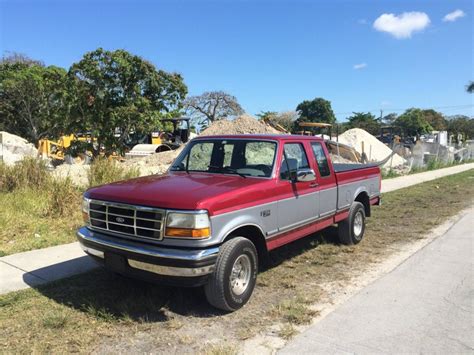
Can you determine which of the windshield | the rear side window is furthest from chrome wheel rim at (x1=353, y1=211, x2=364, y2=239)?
the windshield

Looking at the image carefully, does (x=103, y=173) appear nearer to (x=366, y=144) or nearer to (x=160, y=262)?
(x=160, y=262)

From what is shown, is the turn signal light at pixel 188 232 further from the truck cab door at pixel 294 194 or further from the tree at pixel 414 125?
the tree at pixel 414 125

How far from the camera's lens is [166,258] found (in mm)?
4188

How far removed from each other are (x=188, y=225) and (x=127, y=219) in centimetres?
78

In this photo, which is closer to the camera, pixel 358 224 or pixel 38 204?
pixel 358 224

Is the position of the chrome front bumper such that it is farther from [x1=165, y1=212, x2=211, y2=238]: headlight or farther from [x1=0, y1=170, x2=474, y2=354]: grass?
[x1=0, y1=170, x2=474, y2=354]: grass

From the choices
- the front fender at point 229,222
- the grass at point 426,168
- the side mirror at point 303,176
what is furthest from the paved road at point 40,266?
the grass at point 426,168

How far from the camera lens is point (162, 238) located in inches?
170

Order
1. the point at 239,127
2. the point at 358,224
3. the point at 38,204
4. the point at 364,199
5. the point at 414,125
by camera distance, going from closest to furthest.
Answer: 1. the point at 358,224
2. the point at 364,199
3. the point at 38,204
4. the point at 239,127
5. the point at 414,125

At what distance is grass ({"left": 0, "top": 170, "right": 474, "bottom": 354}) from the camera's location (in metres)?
3.96

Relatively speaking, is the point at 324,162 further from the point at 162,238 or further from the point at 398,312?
the point at 162,238

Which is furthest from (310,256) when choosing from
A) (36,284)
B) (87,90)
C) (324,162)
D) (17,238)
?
(87,90)

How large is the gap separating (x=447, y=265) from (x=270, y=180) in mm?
3191

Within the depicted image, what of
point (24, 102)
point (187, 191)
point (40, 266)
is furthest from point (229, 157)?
point (24, 102)
